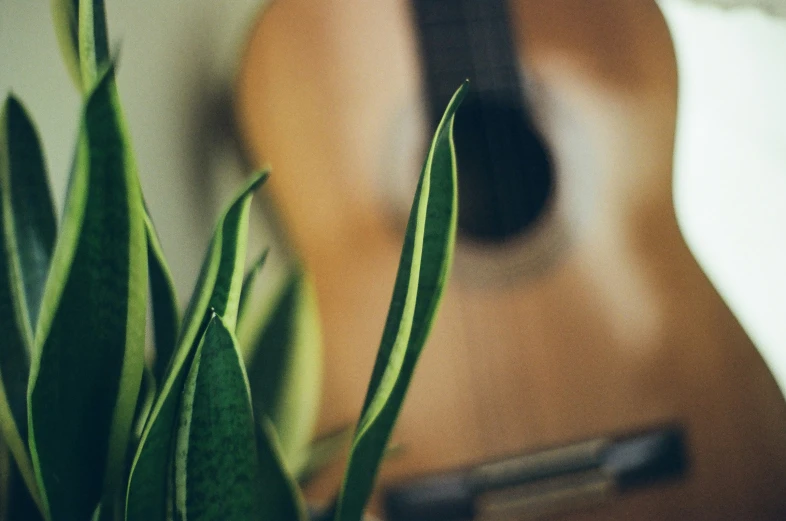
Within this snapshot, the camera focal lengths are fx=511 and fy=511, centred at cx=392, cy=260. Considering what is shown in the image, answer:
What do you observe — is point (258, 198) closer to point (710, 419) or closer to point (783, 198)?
point (710, 419)

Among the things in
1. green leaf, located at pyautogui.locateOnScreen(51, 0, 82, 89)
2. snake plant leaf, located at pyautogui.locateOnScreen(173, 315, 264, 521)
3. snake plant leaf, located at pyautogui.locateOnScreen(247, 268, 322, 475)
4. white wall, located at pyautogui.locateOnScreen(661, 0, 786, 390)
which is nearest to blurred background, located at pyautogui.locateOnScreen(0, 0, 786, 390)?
white wall, located at pyautogui.locateOnScreen(661, 0, 786, 390)

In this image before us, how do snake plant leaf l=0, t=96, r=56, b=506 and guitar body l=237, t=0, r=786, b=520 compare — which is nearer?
snake plant leaf l=0, t=96, r=56, b=506

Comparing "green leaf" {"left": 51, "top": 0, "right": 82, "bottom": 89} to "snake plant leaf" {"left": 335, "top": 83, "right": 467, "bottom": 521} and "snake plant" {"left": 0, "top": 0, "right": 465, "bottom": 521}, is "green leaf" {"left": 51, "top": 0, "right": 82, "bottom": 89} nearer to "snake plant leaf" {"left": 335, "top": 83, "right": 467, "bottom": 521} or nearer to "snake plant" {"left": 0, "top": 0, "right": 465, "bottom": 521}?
"snake plant" {"left": 0, "top": 0, "right": 465, "bottom": 521}

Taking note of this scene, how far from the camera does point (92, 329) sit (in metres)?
0.27

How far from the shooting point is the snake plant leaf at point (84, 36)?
32 centimetres

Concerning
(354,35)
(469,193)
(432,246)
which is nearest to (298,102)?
(354,35)

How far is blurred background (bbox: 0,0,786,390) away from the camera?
59 cm

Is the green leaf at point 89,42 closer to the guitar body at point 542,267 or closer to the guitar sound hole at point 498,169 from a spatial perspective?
the guitar body at point 542,267

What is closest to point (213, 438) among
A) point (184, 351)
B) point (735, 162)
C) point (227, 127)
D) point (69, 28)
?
point (184, 351)

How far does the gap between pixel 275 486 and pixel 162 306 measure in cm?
16

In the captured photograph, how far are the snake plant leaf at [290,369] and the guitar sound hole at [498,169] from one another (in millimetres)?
208

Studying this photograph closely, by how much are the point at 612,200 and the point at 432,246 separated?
0.34m

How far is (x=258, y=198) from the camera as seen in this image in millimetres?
586

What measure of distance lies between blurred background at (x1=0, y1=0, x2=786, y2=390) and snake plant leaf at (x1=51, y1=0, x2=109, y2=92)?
9.5 inches
